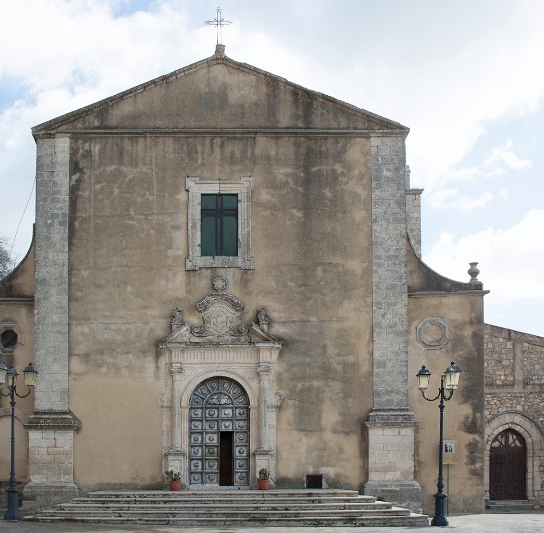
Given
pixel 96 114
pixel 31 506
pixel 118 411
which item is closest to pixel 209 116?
pixel 96 114

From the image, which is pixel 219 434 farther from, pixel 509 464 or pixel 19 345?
pixel 509 464

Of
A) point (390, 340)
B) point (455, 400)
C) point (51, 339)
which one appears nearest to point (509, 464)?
point (455, 400)

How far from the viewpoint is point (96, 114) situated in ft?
85.6

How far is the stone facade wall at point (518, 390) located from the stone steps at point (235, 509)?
9.06 metres

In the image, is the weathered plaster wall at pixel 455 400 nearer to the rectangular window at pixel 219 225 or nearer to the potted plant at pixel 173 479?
the rectangular window at pixel 219 225

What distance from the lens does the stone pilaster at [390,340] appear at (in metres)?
25.2

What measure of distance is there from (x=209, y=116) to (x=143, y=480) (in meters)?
8.01

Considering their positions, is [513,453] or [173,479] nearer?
[173,479]

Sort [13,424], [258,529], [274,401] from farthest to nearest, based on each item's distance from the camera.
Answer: [274,401], [13,424], [258,529]

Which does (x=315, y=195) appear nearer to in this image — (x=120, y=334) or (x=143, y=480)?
(x=120, y=334)

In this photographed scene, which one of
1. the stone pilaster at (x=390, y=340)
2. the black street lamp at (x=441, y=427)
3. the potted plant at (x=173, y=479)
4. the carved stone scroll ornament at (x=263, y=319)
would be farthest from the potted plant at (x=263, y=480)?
the black street lamp at (x=441, y=427)

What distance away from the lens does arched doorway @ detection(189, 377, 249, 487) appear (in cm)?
2542

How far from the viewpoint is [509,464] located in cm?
3300

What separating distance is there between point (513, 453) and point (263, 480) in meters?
10.6
